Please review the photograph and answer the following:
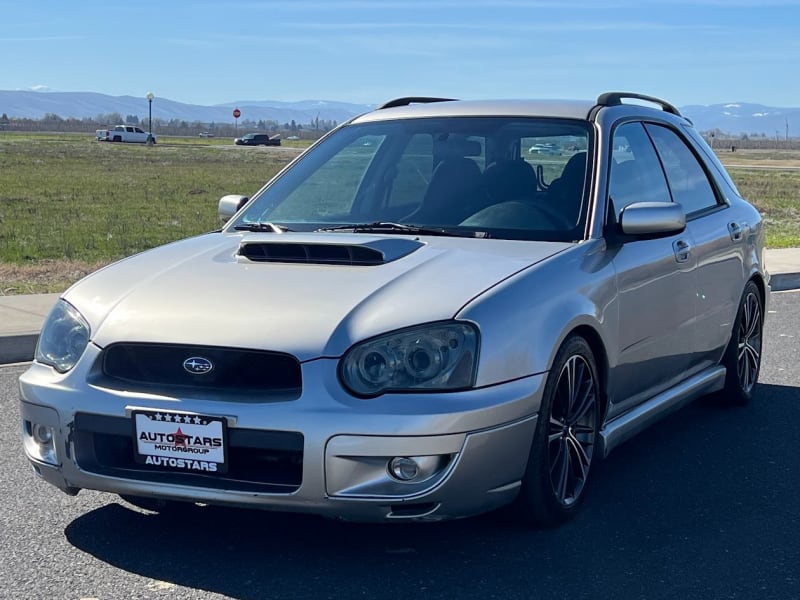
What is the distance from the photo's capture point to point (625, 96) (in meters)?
5.79

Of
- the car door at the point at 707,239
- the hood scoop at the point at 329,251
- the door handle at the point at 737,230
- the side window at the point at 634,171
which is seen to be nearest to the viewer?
the hood scoop at the point at 329,251

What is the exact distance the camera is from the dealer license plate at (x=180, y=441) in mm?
3729

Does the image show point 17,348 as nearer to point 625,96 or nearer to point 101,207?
point 625,96

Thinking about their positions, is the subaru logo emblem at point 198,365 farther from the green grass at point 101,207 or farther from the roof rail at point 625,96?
the green grass at point 101,207

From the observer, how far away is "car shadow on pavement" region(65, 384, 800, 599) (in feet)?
12.6

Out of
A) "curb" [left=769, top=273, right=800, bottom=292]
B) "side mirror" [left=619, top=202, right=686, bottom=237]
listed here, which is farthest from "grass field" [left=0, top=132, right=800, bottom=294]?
"side mirror" [left=619, top=202, right=686, bottom=237]

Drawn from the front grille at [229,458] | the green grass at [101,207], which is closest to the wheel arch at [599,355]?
the front grille at [229,458]

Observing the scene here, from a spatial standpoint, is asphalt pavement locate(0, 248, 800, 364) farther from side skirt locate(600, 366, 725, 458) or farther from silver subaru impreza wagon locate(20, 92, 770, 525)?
side skirt locate(600, 366, 725, 458)

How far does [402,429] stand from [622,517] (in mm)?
1400

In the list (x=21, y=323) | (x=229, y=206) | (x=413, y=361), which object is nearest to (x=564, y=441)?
(x=413, y=361)

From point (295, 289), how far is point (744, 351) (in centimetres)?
350

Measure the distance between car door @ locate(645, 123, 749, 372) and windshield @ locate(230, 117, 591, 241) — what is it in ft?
2.99

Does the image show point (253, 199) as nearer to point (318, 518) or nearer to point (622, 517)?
point (318, 518)

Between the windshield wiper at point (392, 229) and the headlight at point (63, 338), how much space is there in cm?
120
